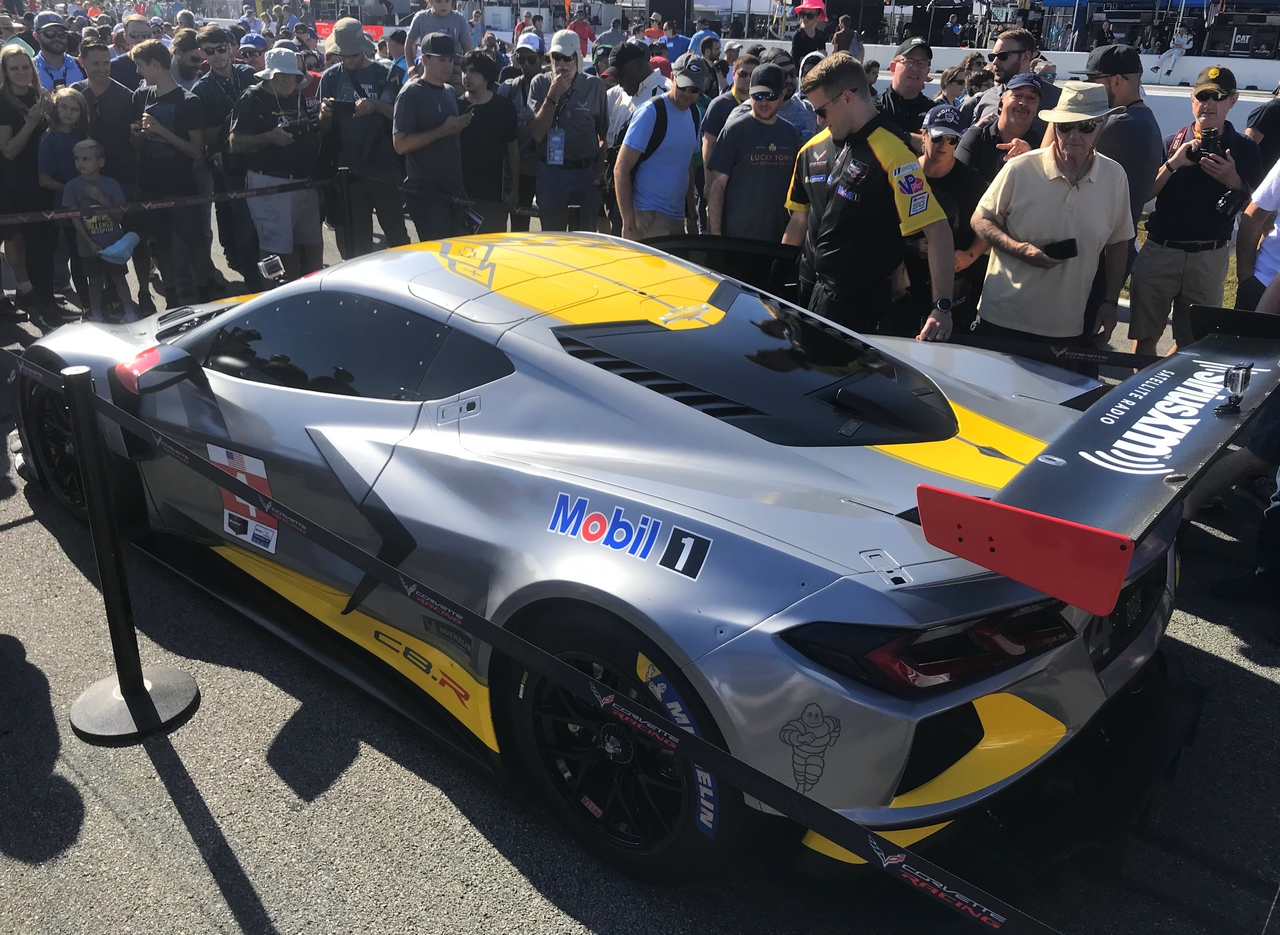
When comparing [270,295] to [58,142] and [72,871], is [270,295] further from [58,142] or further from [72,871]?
[58,142]

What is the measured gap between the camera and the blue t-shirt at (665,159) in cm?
677

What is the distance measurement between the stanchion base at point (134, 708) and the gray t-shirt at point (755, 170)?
4221mm

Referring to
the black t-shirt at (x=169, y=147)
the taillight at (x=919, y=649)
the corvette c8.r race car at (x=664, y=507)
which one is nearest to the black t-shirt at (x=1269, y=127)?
the corvette c8.r race car at (x=664, y=507)

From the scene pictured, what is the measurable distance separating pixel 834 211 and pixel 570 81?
145 inches

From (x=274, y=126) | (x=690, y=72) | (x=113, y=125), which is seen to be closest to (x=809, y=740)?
(x=690, y=72)

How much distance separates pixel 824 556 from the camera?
2.27 meters

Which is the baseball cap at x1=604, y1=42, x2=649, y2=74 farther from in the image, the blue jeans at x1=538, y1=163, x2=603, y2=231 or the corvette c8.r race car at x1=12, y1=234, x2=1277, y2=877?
the corvette c8.r race car at x1=12, y1=234, x2=1277, y2=877

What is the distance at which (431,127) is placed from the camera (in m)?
7.15

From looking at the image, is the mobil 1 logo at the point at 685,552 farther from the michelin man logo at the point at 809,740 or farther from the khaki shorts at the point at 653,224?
the khaki shorts at the point at 653,224

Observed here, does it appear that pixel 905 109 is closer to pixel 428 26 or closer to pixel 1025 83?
pixel 1025 83

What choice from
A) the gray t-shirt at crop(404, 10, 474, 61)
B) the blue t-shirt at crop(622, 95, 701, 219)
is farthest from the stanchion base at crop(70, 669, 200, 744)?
the gray t-shirt at crop(404, 10, 474, 61)

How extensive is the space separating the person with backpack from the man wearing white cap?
2373mm

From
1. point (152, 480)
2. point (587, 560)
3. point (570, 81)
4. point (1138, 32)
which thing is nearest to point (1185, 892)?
point (587, 560)

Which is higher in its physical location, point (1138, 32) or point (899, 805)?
point (1138, 32)
